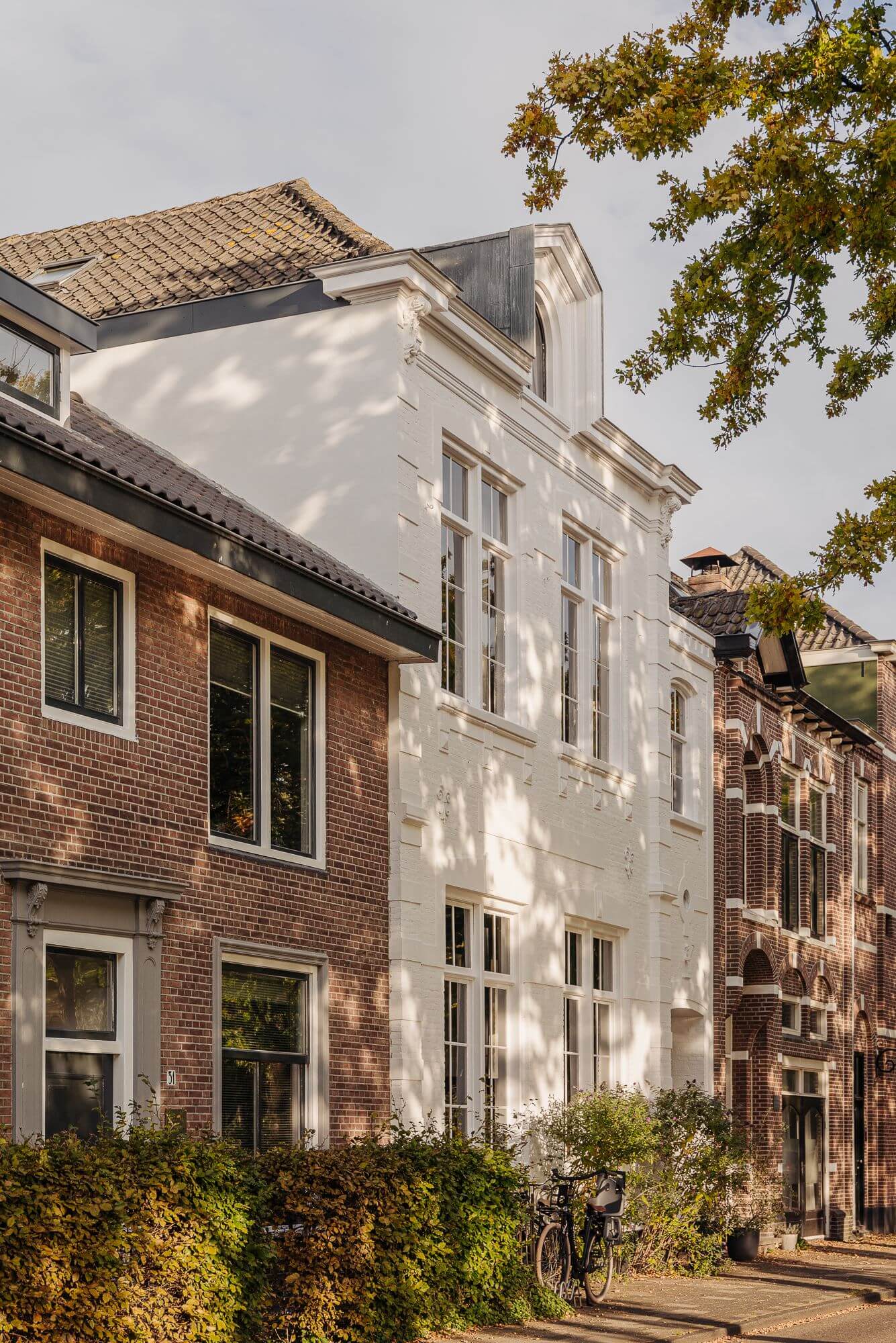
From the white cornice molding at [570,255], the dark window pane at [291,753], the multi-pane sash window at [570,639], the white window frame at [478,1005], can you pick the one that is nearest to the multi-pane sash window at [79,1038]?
the dark window pane at [291,753]

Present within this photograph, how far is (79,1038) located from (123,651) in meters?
2.77

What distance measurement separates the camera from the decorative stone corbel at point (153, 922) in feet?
43.1

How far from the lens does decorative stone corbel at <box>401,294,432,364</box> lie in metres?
17.4

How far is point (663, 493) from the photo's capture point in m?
24.4

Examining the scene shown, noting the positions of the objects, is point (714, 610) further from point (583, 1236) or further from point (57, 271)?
point (583, 1236)

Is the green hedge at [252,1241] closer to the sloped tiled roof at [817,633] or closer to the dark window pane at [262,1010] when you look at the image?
the dark window pane at [262,1010]

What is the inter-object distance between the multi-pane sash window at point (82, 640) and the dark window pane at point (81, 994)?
1.71 metres

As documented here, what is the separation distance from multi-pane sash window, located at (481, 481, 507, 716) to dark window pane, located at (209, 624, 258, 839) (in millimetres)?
4675

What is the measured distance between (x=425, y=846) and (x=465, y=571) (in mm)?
3160

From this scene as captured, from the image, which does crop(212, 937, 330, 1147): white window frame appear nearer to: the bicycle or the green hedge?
the green hedge

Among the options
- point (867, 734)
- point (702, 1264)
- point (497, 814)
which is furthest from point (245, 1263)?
point (867, 734)

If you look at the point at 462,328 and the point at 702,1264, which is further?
the point at 702,1264

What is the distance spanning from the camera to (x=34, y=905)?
39.0 ft

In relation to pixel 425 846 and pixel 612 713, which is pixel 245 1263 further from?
pixel 612 713
